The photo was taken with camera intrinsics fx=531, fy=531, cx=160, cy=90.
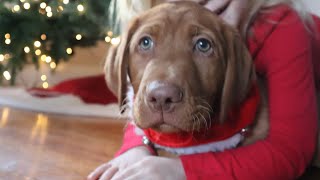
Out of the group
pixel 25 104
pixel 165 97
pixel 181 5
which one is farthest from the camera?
pixel 25 104

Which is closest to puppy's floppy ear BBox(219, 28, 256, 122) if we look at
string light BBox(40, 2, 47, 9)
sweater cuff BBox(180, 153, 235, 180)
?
sweater cuff BBox(180, 153, 235, 180)

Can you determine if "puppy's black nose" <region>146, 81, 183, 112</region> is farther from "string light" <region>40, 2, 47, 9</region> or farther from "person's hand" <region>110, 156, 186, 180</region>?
"string light" <region>40, 2, 47, 9</region>

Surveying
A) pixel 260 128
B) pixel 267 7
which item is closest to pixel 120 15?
pixel 267 7

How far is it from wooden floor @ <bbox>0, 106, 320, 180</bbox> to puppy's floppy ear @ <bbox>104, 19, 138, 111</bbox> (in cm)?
74

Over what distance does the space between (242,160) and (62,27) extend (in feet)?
7.54

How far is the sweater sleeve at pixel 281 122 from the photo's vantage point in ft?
5.45

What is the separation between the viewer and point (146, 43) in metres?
1.58

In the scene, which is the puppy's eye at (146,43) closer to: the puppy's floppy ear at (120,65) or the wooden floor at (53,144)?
the puppy's floppy ear at (120,65)

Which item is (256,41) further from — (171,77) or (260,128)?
(171,77)

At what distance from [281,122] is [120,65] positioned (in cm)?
57

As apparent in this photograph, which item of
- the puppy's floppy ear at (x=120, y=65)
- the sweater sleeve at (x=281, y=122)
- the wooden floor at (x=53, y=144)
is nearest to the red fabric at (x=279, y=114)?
the sweater sleeve at (x=281, y=122)

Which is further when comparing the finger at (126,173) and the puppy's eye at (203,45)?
the finger at (126,173)

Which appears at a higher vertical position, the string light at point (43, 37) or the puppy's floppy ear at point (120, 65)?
the puppy's floppy ear at point (120, 65)

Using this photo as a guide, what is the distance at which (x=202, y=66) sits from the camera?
1.52 meters
